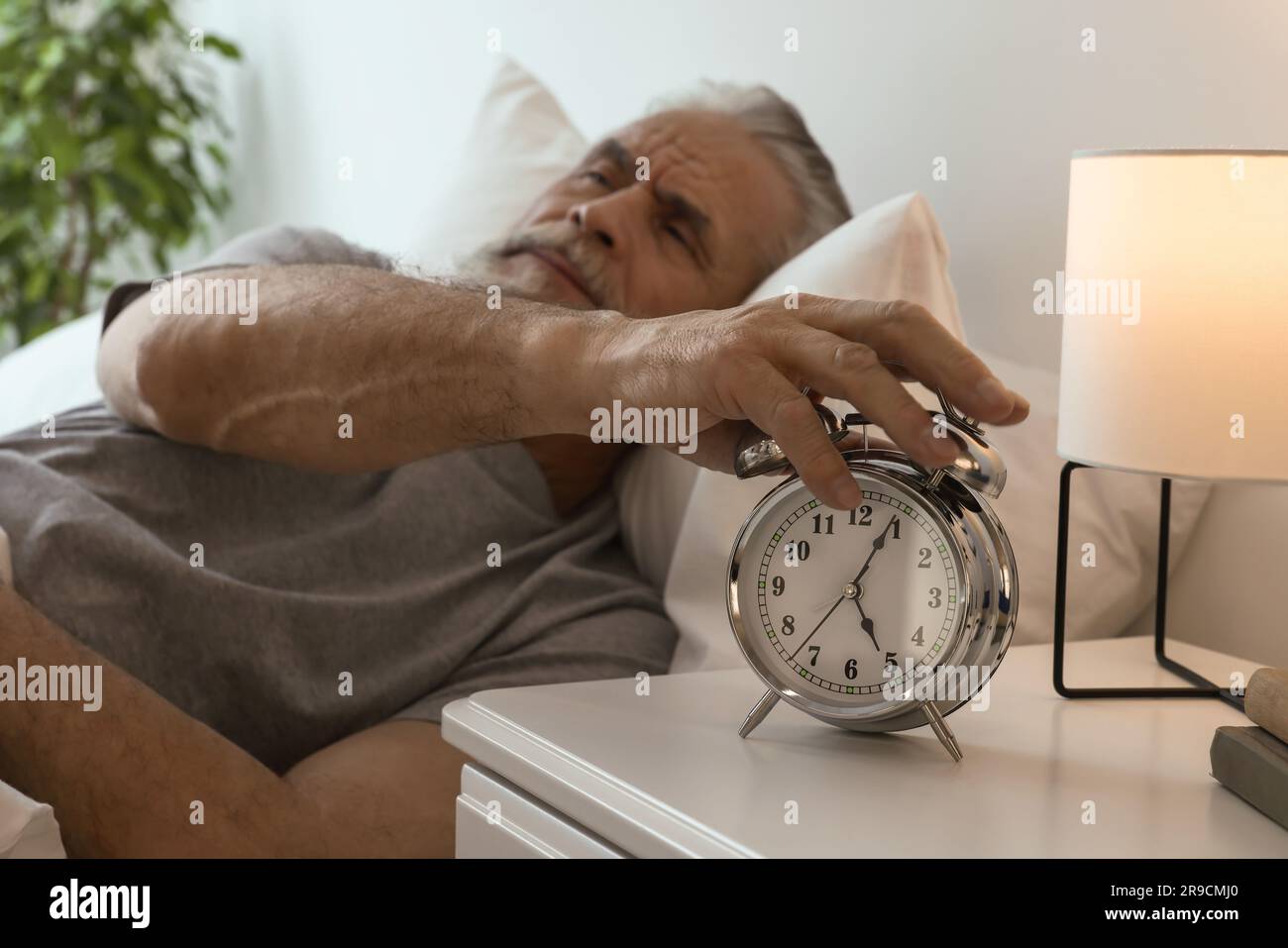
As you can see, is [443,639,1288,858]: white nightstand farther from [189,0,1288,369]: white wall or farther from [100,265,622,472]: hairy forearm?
[189,0,1288,369]: white wall

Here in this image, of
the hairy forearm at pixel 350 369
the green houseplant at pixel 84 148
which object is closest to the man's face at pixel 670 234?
the hairy forearm at pixel 350 369

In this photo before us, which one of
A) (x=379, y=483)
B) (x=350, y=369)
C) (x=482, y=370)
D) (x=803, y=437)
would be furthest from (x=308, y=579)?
(x=803, y=437)

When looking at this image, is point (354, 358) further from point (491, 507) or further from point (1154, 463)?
point (1154, 463)

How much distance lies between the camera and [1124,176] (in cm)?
91

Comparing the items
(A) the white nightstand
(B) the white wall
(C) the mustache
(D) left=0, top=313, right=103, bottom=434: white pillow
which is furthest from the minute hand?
(D) left=0, top=313, right=103, bottom=434: white pillow

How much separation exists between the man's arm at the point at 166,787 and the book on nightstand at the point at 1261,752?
64 cm

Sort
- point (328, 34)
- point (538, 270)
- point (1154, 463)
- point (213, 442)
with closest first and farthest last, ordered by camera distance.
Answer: point (1154, 463), point (213, 442), point (538, 270), point (328, 34)

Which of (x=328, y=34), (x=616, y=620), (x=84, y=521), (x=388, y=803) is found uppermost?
(x=328, y=34)

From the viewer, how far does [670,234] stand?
1.53 m

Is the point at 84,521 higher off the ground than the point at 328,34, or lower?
lower

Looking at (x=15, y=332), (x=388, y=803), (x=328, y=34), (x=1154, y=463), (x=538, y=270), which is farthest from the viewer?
(x=15, y=332)

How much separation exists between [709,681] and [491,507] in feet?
1.66

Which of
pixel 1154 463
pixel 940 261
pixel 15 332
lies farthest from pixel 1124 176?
pixel 15 332

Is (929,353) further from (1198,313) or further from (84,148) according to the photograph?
(84,148)
